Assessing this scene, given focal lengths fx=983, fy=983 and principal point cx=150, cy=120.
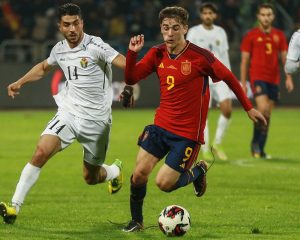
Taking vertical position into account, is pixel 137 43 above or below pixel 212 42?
above

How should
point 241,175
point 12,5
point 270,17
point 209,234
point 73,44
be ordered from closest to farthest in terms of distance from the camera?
point 209,234 < point 73,44 < point 241,175 < point 270,17 < point 12,5

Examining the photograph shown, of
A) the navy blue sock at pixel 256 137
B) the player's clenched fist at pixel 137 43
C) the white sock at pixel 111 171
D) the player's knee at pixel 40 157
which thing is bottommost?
the navy blue sock at pixel 256 137

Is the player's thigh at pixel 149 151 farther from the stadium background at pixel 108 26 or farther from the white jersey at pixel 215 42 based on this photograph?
the stadium background at pixel 108 26

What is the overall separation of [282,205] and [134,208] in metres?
2.52

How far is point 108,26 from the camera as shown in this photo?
28.3 m

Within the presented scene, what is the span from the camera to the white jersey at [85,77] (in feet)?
32.9

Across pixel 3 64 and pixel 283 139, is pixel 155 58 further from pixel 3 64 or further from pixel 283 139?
pixel 3 64

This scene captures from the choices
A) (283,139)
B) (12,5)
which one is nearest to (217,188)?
(283,139)

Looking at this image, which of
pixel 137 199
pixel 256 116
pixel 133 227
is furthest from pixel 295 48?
pixel 133 227

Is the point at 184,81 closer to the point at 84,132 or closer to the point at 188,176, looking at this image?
the point at 188,176

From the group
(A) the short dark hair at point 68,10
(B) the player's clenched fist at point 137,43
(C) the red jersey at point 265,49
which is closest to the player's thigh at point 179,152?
(B) the player's clenched fist at point 137,43

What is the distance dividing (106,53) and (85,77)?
0.40 m

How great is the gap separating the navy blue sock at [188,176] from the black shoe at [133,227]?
0.50 meters

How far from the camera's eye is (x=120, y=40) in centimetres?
2742
